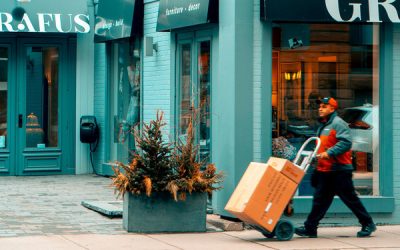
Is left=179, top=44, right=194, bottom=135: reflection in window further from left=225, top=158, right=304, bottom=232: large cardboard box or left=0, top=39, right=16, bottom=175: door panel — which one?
left=0, top=39, right=16, bottom=175: door panel

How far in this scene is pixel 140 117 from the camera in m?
17.4

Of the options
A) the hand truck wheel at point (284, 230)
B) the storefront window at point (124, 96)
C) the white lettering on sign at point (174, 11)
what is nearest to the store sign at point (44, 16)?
the storefront window at point (124, 96)

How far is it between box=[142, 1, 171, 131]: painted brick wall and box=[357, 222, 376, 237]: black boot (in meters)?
4.25

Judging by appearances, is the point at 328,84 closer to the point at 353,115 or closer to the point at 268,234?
the point at 353,115

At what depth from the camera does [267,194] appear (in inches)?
452

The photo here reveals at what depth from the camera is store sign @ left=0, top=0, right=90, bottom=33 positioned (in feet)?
61.8

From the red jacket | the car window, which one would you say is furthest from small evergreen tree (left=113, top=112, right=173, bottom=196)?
the car window

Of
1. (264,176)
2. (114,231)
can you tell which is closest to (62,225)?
(114,231)

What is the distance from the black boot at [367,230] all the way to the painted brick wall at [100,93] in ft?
28.1

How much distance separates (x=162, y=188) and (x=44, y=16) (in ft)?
26.1

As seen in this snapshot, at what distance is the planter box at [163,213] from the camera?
1229 cm

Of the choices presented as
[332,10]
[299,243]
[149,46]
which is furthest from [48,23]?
[299,243]

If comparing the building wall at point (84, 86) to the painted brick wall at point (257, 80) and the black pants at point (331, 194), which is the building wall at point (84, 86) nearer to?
the painted brick wall at point (257, 80)

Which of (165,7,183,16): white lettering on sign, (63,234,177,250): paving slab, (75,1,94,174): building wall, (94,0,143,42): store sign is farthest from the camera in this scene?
(75,1,94,174): building wall
